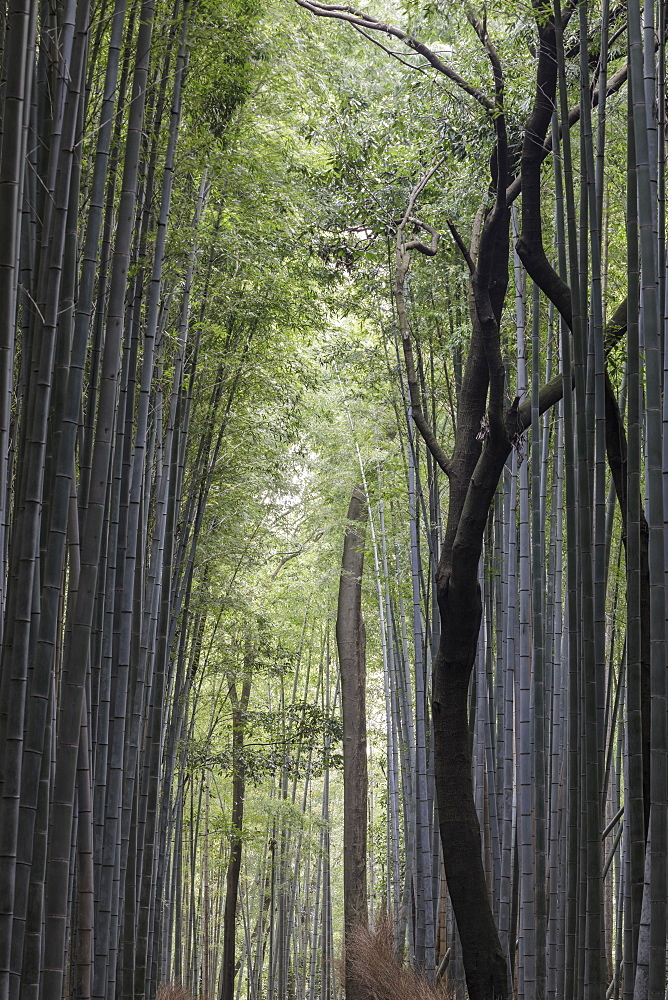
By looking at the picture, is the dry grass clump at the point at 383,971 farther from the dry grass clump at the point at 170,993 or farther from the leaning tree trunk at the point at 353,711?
the leaning tree trunk at the point at 353,711

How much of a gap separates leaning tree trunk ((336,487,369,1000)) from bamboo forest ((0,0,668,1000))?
52 millimetres

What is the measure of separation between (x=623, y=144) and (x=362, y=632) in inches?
213

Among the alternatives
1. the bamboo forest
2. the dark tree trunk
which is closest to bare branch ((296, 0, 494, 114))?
the bamboo forest

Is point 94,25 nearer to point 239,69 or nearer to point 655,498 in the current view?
point 239,69

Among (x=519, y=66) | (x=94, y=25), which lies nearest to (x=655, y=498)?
(x=94, y=25)

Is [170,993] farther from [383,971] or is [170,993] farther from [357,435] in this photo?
[357,435]

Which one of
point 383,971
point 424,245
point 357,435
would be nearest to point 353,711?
point 357,435

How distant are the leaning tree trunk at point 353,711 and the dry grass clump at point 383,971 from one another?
1.52 metres

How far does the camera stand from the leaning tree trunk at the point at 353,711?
8.00m

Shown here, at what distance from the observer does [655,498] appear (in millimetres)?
1938

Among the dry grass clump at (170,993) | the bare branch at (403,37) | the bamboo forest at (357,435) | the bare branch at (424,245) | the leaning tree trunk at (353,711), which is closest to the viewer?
the bamboo forest at (357,435)

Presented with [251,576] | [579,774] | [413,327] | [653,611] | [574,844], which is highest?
[413,327]

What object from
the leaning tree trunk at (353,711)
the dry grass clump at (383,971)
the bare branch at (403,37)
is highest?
the bare branch at (403,37)

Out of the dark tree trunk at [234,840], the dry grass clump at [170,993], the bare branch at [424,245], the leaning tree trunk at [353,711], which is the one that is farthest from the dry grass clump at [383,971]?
the bare branch at [424,245]
